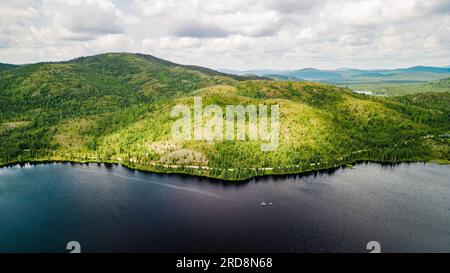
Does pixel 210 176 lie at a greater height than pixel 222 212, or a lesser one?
greater

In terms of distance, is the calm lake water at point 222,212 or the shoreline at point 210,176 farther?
the shoreline at point 210,176

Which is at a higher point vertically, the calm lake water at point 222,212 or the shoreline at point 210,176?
the shoreline at point 210,176

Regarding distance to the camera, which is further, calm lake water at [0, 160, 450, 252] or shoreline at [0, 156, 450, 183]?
shoreline at [0, 156, 450, 183]

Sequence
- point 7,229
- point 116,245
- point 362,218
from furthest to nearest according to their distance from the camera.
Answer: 1. point 362,218
2. point 7,229
3. point 116,245

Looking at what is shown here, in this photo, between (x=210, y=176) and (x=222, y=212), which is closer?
(x=222, y=212)

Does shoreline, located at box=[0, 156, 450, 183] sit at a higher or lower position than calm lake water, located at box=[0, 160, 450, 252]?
higher

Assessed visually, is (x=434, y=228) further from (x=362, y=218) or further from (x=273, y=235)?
(x=273, y=235)
